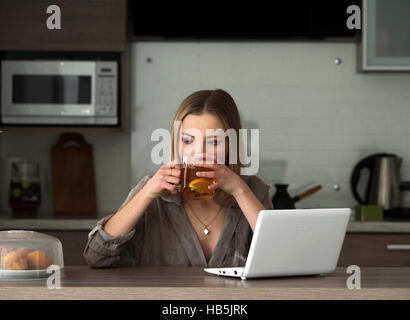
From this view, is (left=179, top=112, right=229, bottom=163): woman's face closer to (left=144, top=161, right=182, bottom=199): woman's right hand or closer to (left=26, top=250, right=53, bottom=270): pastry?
(left=144, top=161, right=182, bottom=199): woman's right hand

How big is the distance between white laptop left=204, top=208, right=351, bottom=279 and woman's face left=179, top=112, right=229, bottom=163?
0.46m

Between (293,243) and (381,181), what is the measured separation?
2247 millimetres

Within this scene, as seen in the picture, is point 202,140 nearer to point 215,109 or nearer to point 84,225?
point 215,109

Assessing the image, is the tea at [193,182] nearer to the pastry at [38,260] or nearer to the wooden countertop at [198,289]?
the wooden countertop at [198,289]

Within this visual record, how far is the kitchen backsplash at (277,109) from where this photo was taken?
13.3 feet

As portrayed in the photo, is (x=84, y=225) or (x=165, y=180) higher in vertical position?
(x=165, y=180)

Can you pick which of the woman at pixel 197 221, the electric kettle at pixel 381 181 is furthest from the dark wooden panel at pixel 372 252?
the woman at pixel 197 221

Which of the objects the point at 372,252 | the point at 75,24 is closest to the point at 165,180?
the point at 372,252

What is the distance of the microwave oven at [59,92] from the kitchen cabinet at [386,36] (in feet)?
4.64

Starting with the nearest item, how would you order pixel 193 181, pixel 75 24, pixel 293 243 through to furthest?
pixel 293 243
pixel 193 181
pixel 75 24

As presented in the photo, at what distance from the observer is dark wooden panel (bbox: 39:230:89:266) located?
11.2 feet

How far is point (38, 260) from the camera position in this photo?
1729 mm
